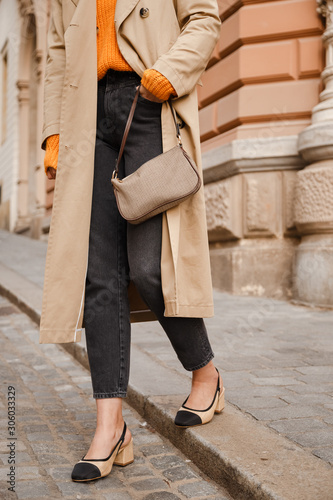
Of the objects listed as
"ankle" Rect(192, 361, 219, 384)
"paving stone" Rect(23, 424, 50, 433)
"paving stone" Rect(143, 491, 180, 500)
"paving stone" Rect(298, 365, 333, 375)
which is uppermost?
"ankle" Rect(192, 361, 219, 384)

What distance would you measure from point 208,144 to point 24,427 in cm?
Answer: 496

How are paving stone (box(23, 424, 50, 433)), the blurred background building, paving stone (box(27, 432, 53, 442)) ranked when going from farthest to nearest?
the blurred background building < paving stone (box(23, 424, 50, 433)) < paving stone (box(27, 432, 53, 442))

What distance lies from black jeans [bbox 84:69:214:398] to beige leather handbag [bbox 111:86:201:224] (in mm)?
58

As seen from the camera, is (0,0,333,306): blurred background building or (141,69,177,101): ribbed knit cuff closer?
(141,69,177,101): ribbed knit cuff

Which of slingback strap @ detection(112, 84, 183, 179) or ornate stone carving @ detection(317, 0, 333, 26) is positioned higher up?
ornate stone carving @ detection(317, 0, 333, 26)

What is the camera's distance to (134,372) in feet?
10.4

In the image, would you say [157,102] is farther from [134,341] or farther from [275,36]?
[275,36]

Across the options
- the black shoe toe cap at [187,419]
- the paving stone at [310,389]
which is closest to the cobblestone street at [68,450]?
the black shoe toe cap at [187,419]

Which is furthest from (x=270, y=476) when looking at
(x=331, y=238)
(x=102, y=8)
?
(x=331, y=238)

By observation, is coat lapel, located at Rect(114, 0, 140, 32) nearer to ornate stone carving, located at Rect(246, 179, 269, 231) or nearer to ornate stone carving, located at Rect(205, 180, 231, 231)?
ornate stone carving, located at Rect(246, 179, 269, 231)

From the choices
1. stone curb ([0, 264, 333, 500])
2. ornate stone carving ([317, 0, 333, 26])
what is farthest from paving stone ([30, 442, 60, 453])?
ornate stone carving ([317, 0, 333, 26])

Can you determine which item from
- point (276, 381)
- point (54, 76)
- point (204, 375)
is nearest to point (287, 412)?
point (204, 375)

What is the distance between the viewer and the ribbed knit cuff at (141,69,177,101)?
2.07 meters

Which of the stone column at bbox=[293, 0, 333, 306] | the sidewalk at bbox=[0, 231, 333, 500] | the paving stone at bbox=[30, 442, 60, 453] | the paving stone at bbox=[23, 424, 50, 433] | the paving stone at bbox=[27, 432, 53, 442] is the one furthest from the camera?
the stone column at bbox=[293, 0, 333, 306]
